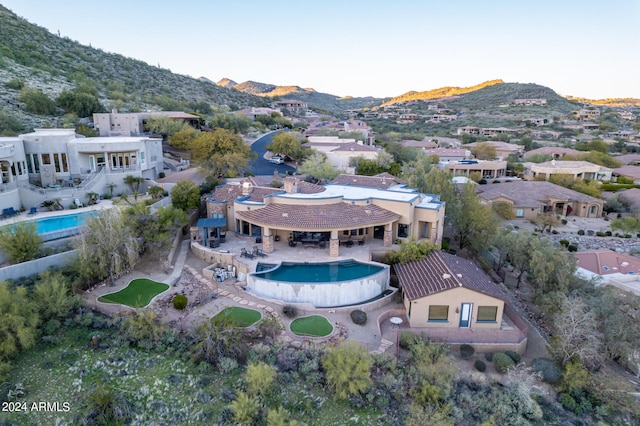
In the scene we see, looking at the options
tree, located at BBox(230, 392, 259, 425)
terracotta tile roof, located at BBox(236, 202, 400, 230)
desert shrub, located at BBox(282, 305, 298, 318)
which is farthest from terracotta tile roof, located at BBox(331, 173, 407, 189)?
tree, located at BBox(230, 392, 259, 425)

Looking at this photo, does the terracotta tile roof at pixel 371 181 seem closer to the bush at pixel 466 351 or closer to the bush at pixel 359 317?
the bush at pixel 359 317

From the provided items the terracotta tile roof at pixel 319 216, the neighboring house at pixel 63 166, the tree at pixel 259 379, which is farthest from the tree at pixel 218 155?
the tree at pixel 259 379

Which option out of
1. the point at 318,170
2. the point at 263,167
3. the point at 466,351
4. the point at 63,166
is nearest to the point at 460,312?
the point at 466,351

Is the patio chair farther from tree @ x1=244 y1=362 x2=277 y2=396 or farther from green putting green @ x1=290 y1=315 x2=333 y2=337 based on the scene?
tree @ x1=244 y1=362 x2=277 y2=396

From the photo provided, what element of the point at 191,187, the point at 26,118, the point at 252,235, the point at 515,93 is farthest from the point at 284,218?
A: the point at 515,93

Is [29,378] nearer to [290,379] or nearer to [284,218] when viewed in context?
[290,379]
